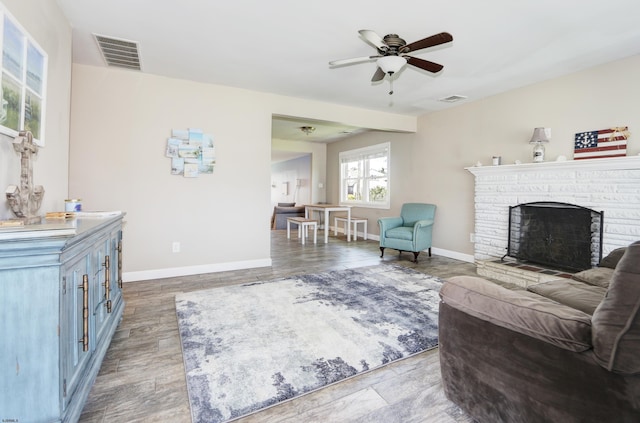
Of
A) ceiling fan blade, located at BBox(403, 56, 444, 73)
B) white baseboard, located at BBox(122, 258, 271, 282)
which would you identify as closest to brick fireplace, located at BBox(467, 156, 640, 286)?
ceiling fan blade, located at BBox(403, 56, 444, 73)

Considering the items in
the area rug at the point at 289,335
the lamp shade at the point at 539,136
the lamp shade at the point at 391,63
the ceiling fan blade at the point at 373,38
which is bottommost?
the area rug at the point at 289,335

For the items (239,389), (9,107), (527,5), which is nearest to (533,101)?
(527,5)

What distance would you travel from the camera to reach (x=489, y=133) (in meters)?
4.46

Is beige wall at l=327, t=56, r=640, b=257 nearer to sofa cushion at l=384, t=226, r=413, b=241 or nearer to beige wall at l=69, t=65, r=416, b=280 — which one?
sofa cushion at l=384, t=226, r=413, b=241

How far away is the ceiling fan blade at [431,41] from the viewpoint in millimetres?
2188

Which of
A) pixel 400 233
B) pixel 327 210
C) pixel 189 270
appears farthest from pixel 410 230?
pixel 189 270

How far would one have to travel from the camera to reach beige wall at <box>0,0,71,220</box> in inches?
64.8

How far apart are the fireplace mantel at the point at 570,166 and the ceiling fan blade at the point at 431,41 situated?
2.40 m

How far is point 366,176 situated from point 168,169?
467 centimetres

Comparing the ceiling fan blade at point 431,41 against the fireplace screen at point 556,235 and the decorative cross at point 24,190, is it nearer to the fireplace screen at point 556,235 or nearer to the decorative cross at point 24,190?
the decorative cross at point 24,190

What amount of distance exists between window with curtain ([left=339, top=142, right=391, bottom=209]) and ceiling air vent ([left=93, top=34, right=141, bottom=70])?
15.8 ft

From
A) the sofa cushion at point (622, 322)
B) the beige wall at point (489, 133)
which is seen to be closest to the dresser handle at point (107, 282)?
the sofa cushion at point (622, 322)

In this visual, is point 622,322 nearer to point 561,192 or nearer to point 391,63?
point 391,63

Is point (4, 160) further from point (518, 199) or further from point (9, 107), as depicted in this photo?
point (518, 199)
